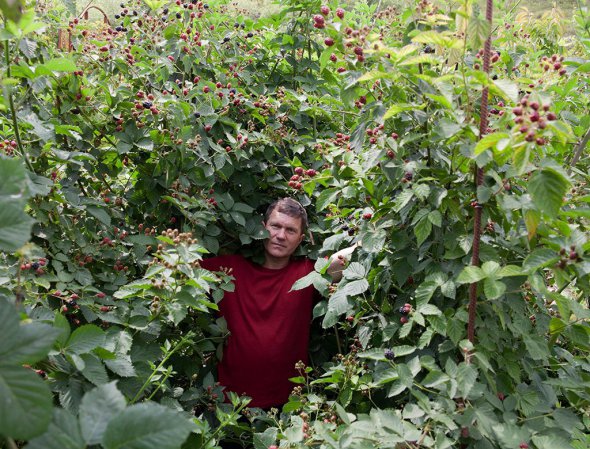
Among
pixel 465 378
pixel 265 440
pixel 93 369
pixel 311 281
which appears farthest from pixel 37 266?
pixel 465 378

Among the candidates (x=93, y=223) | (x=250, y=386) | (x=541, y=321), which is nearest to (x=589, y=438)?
(x=541, y=321)

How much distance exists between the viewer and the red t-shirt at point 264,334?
3072 mm

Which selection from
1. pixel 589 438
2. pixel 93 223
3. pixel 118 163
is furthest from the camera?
pixel 118 163

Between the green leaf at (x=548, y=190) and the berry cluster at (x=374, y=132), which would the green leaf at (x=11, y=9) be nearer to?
the green leaf at (x=548, y=190)

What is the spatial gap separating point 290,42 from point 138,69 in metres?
0.89

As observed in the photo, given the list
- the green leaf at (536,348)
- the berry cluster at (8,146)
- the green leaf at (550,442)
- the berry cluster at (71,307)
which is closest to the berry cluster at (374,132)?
the green leaf at (536,348)

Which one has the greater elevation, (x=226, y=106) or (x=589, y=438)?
(x=226, y=106)

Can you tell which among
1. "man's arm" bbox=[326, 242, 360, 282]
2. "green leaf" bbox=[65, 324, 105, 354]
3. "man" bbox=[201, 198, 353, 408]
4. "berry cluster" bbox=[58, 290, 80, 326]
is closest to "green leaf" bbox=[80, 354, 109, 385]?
"green leaf" bbox=[65, 324, 105, 354]

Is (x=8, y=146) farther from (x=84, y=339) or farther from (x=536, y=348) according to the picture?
(x=536, y=348)

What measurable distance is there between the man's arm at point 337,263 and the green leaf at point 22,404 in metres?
1.73

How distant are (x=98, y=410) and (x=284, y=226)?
2334 millimetres

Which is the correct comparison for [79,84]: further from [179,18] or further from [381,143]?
[381,143]

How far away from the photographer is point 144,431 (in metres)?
0.71

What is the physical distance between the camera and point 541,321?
6.23ft
